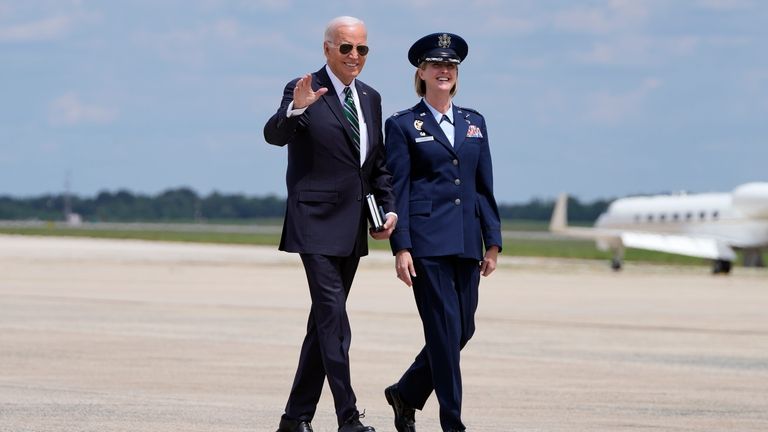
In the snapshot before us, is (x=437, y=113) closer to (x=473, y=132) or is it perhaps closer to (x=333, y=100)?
(x=473, y=132)

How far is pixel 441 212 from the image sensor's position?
339 inches

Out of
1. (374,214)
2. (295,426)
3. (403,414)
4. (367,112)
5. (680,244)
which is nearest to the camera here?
(374,214)

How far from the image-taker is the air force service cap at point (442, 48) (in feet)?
28.2

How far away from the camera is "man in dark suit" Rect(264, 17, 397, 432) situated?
8.49 metres

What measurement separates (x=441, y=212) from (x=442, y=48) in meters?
0.87

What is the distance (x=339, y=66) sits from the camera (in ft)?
28.2

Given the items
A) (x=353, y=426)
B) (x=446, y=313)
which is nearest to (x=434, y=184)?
(x=446, y=313)

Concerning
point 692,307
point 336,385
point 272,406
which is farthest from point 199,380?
point 692,307

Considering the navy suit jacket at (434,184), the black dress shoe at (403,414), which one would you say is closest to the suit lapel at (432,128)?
the navy suit jacket at (434,184)

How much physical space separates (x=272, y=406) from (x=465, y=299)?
9.42 feet

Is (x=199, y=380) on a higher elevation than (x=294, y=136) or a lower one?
lower

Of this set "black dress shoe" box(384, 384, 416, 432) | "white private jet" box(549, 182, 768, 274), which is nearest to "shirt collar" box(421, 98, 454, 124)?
"black dress shoe" box(384, 384, 416, 432)

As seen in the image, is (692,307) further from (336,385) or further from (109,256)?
(109,256)

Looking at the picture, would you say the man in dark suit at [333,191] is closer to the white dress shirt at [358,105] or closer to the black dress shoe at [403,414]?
the white dress shirt at [358,105]
